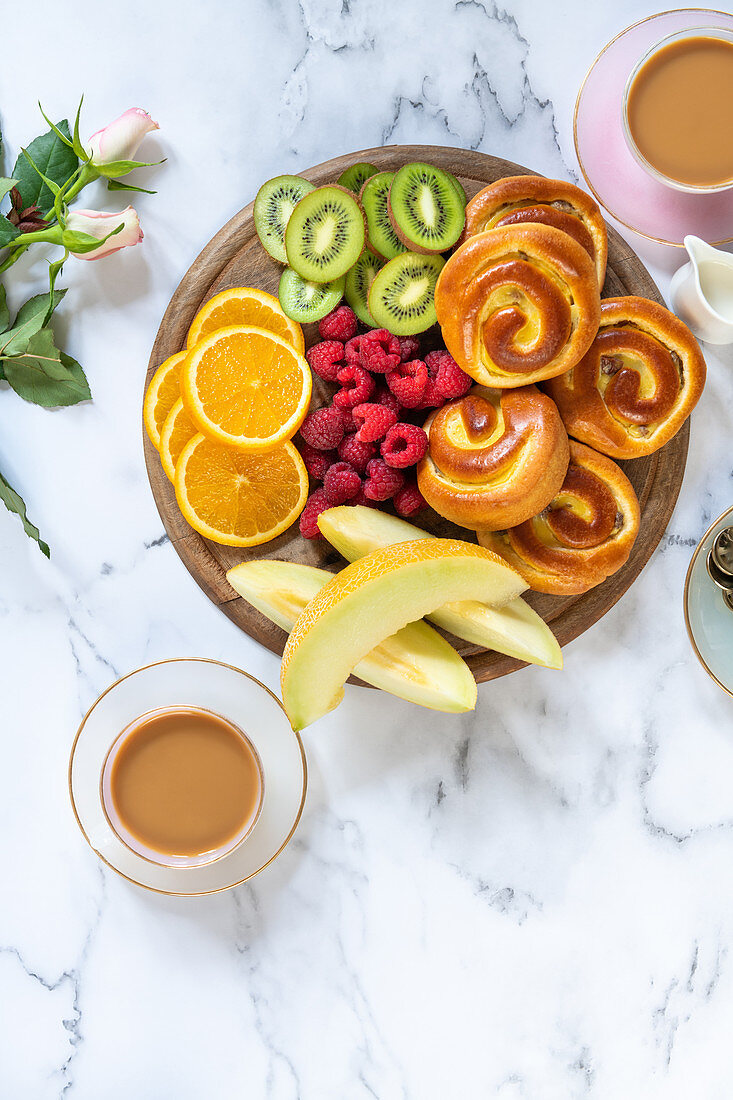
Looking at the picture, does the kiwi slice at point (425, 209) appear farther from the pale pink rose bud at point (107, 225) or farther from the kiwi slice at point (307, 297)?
the pale pink rose bud at point (107, 225)

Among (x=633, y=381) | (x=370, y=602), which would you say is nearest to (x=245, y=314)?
(x=370, y=602)

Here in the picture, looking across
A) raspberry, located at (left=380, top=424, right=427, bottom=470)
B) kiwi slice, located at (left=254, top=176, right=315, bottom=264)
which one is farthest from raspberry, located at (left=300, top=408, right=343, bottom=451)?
kiwi slice, located at (left=254, top=176, right=315, bottom=264)

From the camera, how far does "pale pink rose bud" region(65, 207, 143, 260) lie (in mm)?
1756

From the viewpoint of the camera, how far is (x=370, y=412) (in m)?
1.65

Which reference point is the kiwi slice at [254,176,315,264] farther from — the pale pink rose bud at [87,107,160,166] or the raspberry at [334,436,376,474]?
the raspberry at [334,436,376,474]

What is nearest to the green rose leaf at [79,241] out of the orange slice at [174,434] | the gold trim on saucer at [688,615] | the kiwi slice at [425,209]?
the orange slice at [174,434]

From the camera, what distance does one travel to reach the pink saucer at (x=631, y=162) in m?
1.79

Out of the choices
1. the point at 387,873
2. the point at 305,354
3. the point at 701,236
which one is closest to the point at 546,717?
the point at 387,873

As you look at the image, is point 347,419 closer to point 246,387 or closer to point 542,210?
point 246,387

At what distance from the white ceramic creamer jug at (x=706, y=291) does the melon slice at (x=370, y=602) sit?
69cm

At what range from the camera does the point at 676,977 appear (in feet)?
6.51

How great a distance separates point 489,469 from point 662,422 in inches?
15.2

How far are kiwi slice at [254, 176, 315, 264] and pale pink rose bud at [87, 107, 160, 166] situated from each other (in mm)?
302

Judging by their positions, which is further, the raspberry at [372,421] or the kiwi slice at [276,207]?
the kiwi slice at [276,207]
